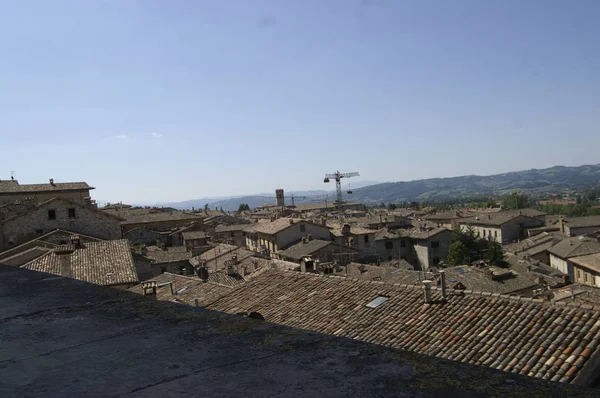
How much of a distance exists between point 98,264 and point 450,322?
13.8 meters

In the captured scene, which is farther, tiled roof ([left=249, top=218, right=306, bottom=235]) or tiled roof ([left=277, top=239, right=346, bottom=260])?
tiled roof ([left=249, top=218, right=306, bottom=235])

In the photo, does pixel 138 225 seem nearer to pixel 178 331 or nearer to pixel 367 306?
pixel 367 306

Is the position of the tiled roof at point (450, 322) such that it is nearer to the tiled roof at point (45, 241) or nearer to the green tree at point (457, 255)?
the tiled roof at point (45, 241)

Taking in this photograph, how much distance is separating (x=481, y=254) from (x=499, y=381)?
56292 mm

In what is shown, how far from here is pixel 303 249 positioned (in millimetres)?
43344

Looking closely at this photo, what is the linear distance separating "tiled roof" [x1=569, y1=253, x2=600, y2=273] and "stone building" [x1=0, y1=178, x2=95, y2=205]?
4003 centimetres

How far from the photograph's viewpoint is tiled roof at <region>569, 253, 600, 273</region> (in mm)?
38562

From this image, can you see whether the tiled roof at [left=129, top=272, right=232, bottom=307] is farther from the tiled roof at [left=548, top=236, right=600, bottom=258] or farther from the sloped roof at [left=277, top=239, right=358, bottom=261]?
the tiled roof at [left=548, top=236, right=600, bottom=258]

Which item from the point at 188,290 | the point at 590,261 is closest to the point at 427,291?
the point at 188,290

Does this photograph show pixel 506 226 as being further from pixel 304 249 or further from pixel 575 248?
pixel 304 249

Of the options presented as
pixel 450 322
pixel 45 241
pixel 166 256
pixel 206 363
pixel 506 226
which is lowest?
pixel 506 226

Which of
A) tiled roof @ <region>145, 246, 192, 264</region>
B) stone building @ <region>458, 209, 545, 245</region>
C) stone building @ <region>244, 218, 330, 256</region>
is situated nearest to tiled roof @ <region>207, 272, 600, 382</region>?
tiled roof @ <region>145, 246, 192, 264</region>

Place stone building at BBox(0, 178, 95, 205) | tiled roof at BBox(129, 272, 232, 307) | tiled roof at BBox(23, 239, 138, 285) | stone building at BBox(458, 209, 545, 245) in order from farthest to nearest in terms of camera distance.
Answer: stone building at BBox(458, 209, 545, 245) → stone building at BBox(0, 178, 95, 205) → tiled roof at BBox(129, 272, 232, 307) → tiled roof at BBox(23, 239, 138, 285)

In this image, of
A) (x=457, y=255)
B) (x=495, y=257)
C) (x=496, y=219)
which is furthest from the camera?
(x=496, y=219)
